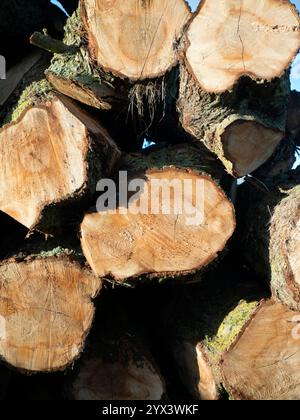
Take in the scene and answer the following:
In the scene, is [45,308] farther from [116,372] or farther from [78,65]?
[78,65]

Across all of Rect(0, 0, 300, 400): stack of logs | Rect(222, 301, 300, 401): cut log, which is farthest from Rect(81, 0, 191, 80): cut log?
Rect(222, 301, 300, 401): cut log

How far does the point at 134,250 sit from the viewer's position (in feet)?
6.44

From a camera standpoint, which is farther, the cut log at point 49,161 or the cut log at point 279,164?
the cut log at point 279,164

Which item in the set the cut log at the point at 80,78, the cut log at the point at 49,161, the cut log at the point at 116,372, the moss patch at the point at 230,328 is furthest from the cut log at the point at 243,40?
the cut log at the point at 116,372

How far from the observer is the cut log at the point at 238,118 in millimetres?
2055

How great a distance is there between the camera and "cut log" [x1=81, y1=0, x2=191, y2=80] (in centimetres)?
200

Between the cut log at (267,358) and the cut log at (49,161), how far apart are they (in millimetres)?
827

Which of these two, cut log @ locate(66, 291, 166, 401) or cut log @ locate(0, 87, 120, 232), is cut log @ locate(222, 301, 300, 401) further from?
cut log @ locate(0, 87, 120, 232)

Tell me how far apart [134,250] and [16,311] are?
529mm

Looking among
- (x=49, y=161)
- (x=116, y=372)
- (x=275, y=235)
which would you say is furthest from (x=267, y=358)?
(x=49, y=161)

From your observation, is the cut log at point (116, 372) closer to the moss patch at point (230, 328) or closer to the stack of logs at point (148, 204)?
the stack of logs at point (148, 204)

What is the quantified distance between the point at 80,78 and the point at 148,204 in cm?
57

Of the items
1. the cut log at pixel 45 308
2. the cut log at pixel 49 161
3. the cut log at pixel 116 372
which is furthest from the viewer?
the cut log at pixel 116 372

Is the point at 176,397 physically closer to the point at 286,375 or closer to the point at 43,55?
the point at 286,375
